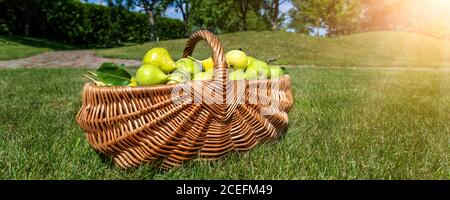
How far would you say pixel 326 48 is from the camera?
20.5 m

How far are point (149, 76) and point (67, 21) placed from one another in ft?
85.6

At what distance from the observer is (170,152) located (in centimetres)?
215

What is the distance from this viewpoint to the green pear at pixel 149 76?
227cm

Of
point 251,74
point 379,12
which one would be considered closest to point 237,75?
point 251,74

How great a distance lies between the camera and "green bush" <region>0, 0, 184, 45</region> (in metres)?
23.9

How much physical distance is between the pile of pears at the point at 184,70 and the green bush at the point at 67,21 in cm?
2390

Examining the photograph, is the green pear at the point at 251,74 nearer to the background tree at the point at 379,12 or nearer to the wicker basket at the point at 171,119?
the wicker basket at the point at 171,119

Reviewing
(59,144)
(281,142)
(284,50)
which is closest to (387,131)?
(281,142)

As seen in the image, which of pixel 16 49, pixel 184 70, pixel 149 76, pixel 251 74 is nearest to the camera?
pixel 149 76

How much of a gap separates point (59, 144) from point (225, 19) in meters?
46.0

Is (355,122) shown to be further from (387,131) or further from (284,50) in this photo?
(284,50)

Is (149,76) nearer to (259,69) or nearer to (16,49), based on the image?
(259,69)
